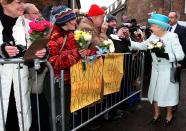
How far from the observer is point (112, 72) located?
230 inches

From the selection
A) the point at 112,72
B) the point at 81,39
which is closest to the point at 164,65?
the point at 112,72

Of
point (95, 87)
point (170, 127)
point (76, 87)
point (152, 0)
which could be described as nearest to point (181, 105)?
point (170, 127)

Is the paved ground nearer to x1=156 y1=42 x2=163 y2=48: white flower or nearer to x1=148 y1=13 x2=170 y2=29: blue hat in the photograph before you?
x1=156 y1=42 x2=163 y2=48: white flower

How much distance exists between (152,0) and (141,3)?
5.27 feet

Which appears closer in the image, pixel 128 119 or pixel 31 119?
pixel 31 119

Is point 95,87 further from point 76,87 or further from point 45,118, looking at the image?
point 45,118

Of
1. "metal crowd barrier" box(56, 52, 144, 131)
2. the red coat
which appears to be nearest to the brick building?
"metal crowd barrier" box(56, 52, 144, 131)

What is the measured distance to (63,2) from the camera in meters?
10.6

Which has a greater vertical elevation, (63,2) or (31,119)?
(63,2)

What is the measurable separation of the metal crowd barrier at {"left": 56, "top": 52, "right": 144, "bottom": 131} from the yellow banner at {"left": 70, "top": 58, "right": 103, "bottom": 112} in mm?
177

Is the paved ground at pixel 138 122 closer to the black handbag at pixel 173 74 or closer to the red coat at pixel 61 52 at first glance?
the black handbag at pixel 173 74

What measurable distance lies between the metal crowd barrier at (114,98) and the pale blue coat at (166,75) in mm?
681

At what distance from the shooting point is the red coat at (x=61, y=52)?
417 cm

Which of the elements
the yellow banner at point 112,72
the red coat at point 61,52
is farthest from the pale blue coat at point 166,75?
the red coat at point 61,52
